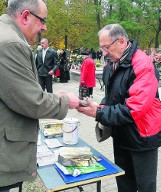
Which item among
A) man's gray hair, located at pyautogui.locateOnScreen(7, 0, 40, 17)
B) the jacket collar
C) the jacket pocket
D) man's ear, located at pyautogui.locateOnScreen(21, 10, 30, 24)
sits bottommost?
the jacket pocket

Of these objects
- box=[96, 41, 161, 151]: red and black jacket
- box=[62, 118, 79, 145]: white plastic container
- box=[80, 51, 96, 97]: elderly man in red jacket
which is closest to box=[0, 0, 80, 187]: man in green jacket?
box=[96, 41, 161, 151]: red and black jacket

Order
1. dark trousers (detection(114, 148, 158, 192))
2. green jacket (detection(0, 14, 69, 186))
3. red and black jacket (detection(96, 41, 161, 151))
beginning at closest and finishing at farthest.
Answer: green jacket (detection(0, 14, 69, 186)) → red and black jacket (detection(96, 41, 161, 151)) → dark trousers (detection(114, 148, 158, 192))

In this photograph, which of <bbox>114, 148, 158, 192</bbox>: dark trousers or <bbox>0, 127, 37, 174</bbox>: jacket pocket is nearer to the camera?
<bbox>0, 127, 37, 174</bbox>: jacket pocket

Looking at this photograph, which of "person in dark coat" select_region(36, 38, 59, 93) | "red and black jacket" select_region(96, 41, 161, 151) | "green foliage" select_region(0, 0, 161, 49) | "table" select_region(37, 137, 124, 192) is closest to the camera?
"table" select_region(37, 137, 124, 192)

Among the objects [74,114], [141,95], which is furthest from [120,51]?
[74,114]

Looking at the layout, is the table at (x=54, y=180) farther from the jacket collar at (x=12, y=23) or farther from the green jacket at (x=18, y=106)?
the jacket collar at (x=12, y=23)

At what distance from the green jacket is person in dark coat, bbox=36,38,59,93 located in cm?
659

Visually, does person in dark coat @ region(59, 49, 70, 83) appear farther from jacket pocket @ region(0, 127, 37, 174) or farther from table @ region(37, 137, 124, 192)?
jacket pocket @ region(0, 127, 37, 174)

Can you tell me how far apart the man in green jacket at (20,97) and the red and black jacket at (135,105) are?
546mm

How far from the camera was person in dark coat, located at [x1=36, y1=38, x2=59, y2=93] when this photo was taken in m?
8.41

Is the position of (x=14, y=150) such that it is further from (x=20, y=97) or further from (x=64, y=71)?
(x=64, y=71)

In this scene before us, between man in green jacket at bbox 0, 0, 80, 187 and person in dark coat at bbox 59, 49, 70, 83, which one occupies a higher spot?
man in green jacket at bbox 0, 0, 80, 187

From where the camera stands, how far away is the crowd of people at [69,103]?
1650 millimetres

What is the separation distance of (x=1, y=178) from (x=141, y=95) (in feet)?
3.79
